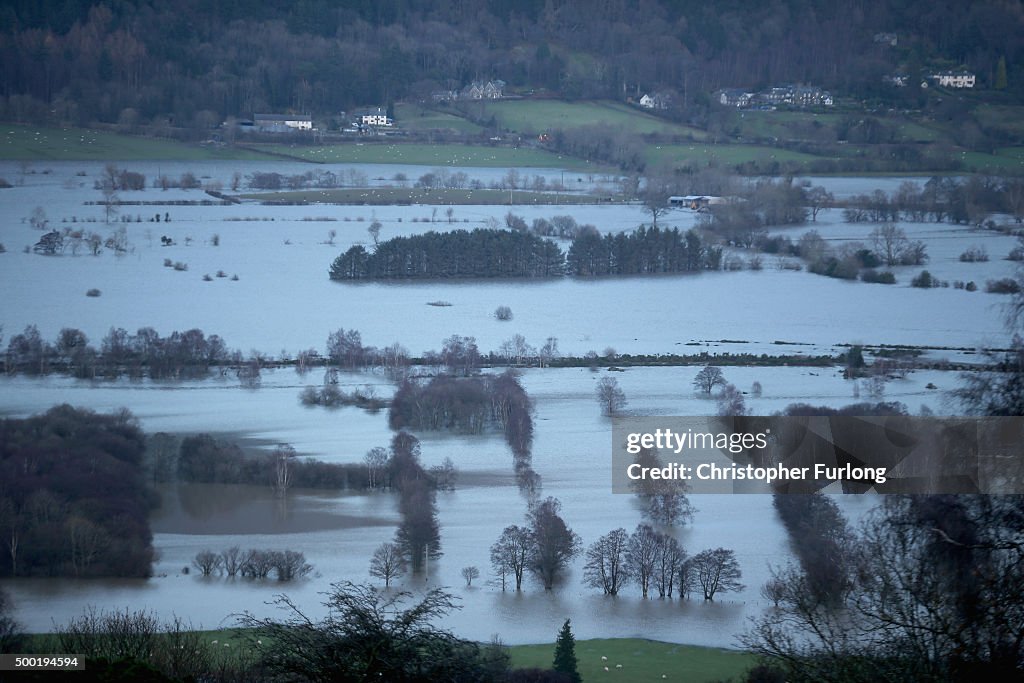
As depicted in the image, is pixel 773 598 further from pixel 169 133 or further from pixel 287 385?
pixel 169 133

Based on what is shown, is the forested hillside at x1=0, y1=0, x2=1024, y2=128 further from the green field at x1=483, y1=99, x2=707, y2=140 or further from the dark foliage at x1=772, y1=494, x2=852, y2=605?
the dark foliage at x1=772, y1=494, x2=852, y2=605

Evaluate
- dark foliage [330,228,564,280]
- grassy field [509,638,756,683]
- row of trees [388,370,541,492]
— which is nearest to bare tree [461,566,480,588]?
grassy field [509,638,756,683]

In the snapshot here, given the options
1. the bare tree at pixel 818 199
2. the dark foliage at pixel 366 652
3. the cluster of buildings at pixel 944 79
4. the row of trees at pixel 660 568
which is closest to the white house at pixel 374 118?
the bare tree at pixel 818 199

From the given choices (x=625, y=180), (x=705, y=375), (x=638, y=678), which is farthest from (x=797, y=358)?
(x=625, y=180)

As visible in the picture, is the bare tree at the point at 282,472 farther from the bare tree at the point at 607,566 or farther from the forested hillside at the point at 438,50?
the forested hillside at the point at 438,50

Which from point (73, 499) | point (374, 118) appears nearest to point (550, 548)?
point (73, 499)
